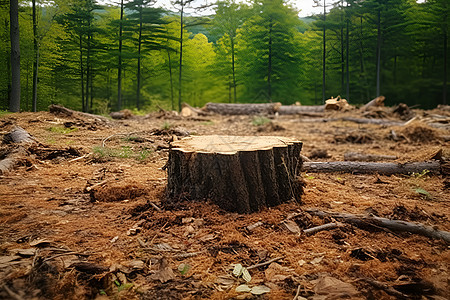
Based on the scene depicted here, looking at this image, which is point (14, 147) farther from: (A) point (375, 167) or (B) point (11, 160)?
(A) point (375, 167)

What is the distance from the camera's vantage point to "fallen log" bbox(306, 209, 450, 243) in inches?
93.0

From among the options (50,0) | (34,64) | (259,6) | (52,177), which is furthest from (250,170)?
(259,6)

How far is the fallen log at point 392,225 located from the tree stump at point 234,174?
63cm

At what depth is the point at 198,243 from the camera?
7.29 feet

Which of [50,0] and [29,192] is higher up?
[50,0]

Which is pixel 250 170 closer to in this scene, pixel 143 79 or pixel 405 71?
pixel 143 79

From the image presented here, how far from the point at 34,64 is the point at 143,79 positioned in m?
10.9

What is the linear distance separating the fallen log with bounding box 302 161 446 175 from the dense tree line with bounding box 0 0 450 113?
294 inches

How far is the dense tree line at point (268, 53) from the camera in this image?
13.3 m

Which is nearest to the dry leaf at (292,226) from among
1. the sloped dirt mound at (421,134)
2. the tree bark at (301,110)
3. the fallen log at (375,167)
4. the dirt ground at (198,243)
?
the dirt ground at (198,243)

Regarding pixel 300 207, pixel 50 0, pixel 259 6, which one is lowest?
pixel 300 207

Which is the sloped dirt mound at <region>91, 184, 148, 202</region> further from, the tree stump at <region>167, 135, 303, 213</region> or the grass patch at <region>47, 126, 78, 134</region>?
the grass patch at <region>47, 126, 78, 134</region>

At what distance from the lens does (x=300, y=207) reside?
9.62ft

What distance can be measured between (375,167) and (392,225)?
2.38 meters
